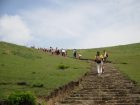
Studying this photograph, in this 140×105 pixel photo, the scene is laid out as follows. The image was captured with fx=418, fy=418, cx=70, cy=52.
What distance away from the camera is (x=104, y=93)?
2806cm

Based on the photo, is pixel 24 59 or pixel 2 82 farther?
pixel 24 59

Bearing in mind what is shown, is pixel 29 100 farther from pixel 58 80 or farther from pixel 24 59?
pixel 24 59

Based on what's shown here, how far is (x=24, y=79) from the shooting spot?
30.5 m

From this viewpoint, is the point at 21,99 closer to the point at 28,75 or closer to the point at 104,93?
the point at 104,93

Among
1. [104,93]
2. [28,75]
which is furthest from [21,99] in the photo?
[28,75]

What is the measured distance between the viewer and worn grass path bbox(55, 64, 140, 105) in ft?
85.7

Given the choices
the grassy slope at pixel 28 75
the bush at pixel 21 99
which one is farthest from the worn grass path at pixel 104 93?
the bush at pixel 21 99

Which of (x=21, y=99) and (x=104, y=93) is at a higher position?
(x=21, y=99)

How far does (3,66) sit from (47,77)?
6.97 metres

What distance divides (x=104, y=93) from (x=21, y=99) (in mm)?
7696

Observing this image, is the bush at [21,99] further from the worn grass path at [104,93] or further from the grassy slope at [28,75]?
the worn grass path at [104,93]

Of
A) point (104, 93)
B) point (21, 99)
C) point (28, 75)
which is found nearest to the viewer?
point (21, 99)

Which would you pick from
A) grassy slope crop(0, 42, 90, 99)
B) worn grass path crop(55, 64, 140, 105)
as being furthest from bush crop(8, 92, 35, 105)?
worn grass path crop(55, 64, 140, 105)

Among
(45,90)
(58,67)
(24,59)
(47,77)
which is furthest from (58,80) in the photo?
(24,59)
